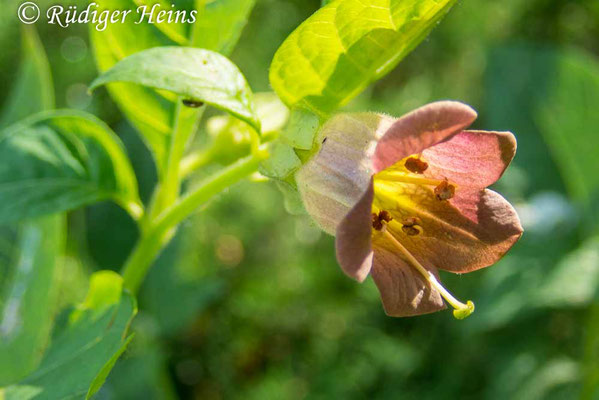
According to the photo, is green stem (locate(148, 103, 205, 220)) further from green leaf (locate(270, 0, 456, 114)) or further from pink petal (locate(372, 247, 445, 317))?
pink petal (locate(372, 247, 445, 317))

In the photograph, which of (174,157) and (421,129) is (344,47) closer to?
(421,129)

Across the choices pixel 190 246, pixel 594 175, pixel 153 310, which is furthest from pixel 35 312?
pixel 594 175

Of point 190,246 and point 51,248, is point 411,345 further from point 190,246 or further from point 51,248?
point 51,248

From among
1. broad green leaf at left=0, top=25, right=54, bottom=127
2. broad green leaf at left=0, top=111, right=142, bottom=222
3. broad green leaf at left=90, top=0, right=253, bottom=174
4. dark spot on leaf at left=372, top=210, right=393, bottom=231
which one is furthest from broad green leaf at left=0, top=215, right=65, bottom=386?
dark spot on leaf at left=372, top=210, right=393, bottom=231

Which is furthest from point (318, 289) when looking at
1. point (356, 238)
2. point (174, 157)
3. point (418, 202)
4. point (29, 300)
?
point (356, 238)

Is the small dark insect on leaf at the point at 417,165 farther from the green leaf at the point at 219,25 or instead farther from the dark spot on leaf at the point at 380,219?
the green leaf at the point at 219,25
